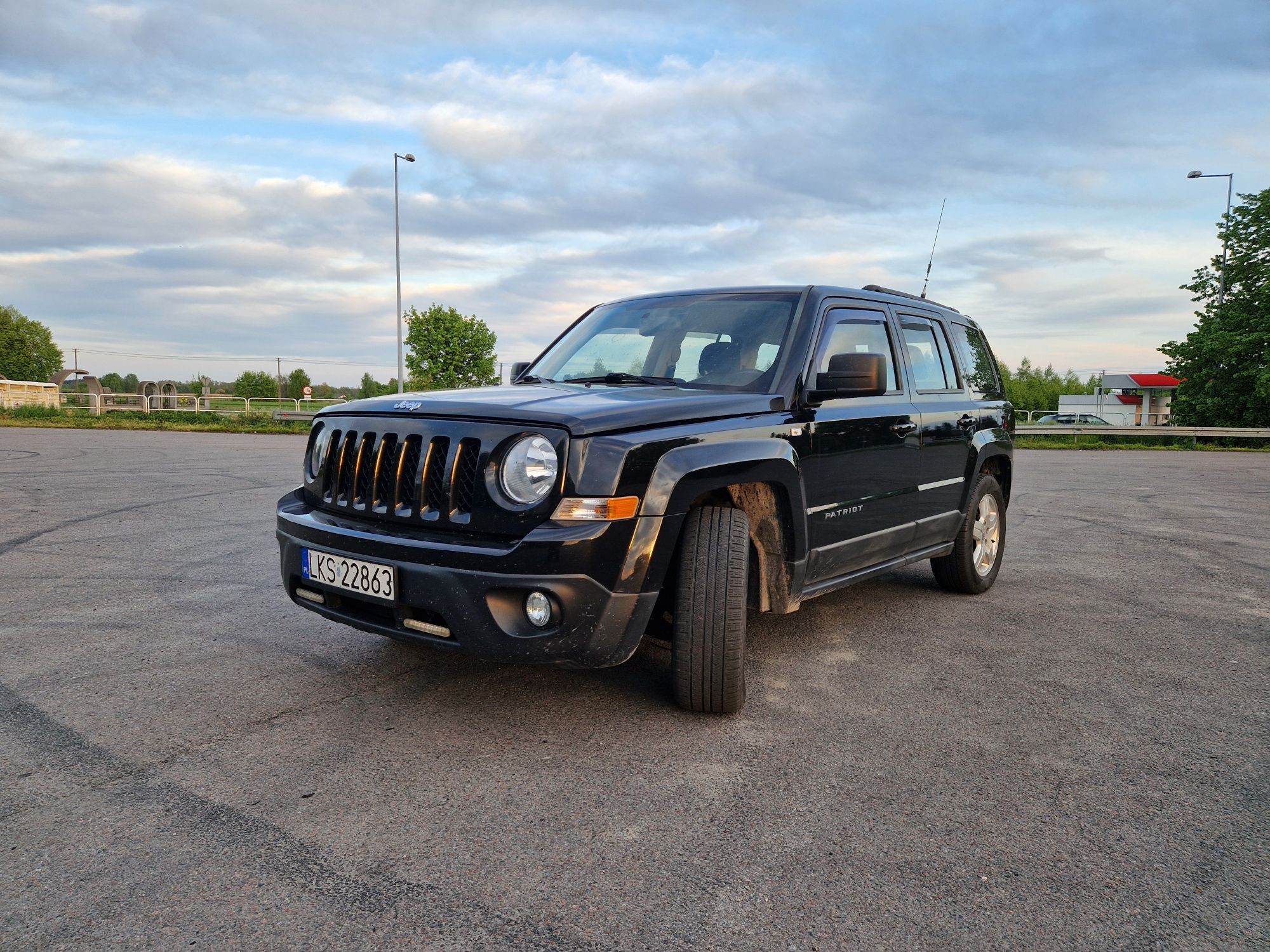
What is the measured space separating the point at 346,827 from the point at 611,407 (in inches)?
61.4

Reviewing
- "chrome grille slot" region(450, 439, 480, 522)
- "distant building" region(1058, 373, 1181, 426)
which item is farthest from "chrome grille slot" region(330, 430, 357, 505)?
"distant building" region(1058, 373, 1181, 426)

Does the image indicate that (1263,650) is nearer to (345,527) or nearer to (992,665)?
(992,665)

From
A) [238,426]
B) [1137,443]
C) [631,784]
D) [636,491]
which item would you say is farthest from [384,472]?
[1137,443]

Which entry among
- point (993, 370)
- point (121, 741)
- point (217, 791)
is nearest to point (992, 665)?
point (993, 370)

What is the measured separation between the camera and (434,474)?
304 centimetres

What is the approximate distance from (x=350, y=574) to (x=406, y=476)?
0.41m

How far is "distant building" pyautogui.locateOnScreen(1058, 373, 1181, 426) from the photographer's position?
56.9 m

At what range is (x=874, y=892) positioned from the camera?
2.13 m

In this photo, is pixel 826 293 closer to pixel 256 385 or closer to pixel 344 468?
pixel 344 468

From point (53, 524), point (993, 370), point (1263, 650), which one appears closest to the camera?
point (1263, 650)

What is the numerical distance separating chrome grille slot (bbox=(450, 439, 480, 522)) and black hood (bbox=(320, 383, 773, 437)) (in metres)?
0.11

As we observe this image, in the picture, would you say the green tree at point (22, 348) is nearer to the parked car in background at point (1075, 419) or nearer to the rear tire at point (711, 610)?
the parked car in background at point (1075, 419)

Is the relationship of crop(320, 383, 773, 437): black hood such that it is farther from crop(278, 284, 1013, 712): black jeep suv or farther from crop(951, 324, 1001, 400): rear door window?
crop(951, 324, 1001, 400): rear door window

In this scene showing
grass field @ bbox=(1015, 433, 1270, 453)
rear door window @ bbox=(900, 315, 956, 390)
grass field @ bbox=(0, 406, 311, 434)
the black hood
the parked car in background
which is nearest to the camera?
the black hood
